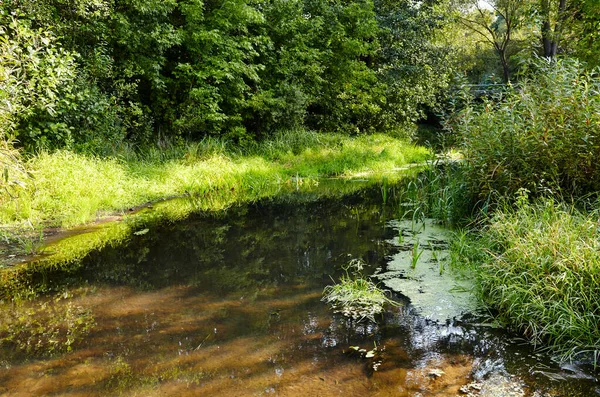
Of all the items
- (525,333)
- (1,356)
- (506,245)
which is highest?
(506,245)

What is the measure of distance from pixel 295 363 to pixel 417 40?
696 inches

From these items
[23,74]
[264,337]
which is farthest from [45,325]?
[23,74]

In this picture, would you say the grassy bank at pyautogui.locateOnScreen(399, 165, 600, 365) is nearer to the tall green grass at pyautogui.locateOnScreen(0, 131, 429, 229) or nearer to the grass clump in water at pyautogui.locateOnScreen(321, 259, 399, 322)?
the grass clump in water at pyautogui.locateOnScreen(321, 259, 399, 322)

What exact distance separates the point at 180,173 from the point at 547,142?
7.43 m

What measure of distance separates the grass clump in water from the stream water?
0.34 feet

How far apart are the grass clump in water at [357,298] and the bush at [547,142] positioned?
2.12 meters

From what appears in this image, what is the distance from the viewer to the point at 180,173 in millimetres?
9805

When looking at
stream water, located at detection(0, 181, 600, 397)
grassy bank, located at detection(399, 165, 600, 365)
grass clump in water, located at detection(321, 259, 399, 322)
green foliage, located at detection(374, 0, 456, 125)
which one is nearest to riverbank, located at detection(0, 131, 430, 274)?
stream water, located at detection(0, 181, 600, 397)

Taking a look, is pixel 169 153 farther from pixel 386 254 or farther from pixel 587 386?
pixel 587 386

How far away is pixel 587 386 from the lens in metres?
2.79

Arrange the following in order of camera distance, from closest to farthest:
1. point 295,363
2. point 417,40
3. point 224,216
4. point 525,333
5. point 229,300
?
point 295,363 < point 525,333 < point 229,300 < point 224,216 < point 417,40

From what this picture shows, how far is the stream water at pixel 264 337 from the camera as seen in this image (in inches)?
114

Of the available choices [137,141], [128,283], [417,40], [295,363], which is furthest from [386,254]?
[417,40]

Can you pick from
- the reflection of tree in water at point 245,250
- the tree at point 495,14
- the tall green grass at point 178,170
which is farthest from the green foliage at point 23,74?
the tree at point 495,14
